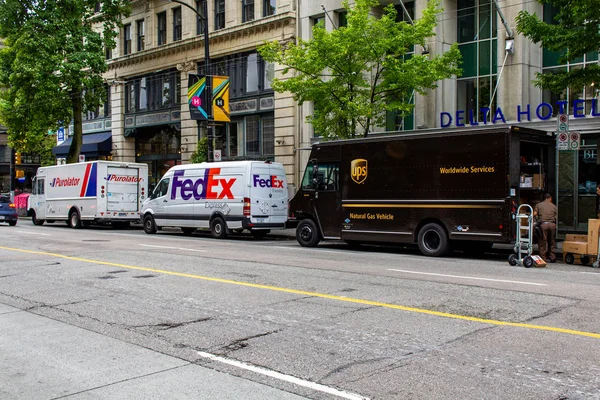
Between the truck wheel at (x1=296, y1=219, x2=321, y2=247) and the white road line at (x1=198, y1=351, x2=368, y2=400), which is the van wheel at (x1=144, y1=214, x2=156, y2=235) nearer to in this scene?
the truck wheel at (x1=296, y1=219, x2=321, y2=247)

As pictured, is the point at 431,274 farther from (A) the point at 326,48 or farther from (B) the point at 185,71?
(B) the point at 185,71

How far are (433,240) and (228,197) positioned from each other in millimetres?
8514

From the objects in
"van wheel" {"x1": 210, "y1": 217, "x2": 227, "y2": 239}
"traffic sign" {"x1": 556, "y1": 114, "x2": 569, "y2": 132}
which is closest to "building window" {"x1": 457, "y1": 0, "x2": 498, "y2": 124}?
"traffic sign" {"x1": 556, "y1": 114, "x2": 569, "y2": 132}

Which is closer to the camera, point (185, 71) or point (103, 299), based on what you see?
point (103, 299)

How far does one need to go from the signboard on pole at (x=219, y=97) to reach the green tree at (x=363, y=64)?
13.9 ft

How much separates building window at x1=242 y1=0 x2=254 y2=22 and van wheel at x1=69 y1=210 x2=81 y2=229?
42.9 feet

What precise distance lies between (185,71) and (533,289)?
1116 inches

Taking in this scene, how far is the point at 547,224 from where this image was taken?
1436 centimetres

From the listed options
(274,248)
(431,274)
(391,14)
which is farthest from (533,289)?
(391,14)

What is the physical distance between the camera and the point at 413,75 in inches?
787

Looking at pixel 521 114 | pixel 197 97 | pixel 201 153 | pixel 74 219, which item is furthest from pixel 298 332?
pixel 201 153

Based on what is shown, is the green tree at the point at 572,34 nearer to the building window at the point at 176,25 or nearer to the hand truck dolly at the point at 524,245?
the hand truck dolly at the point at 524,245

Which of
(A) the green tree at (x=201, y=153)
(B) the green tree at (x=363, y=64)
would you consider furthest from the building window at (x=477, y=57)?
(A) the green tree at (x=201, y=153)

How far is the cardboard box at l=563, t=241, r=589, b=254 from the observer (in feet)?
46.0
